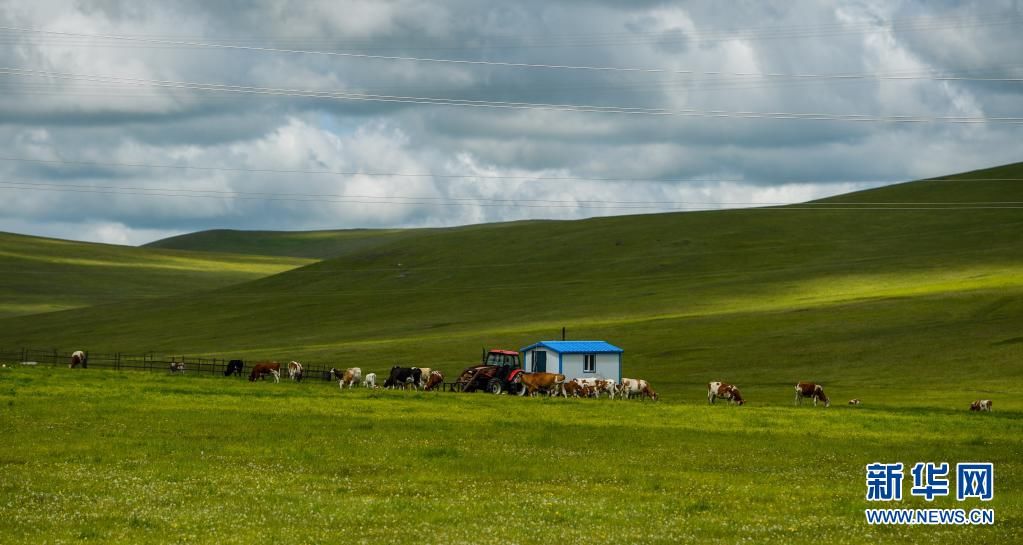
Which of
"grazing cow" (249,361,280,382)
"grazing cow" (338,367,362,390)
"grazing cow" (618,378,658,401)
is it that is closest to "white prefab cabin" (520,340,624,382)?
"grazing cow" (618,378,658,401)

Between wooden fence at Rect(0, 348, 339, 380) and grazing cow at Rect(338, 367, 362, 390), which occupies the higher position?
wooden fence at Rect(0, 348, 339, 380)

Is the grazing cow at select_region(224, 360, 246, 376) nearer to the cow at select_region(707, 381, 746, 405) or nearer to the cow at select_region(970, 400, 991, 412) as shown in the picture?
the cow at select_region(707, 381, 746, 405)

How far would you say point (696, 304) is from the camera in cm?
12381

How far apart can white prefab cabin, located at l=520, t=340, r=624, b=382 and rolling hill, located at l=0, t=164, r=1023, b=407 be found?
5.55 metres

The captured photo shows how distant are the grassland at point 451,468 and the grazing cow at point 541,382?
12.0 m

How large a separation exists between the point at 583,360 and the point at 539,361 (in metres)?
2.89

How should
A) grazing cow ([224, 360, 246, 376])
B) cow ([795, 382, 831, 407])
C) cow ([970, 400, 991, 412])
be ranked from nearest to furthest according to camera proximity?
cow ([970, 400, 991, 412]) → cow ([795, 382, 831, 407]) → grazing cow ([224, 360, 246, 376])

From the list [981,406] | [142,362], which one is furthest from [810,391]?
[142,362]

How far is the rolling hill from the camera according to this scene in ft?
276

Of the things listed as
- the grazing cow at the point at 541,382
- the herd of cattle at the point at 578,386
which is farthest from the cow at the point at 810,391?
the grazing cow at the point at 541,382

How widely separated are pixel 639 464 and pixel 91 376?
114 feet

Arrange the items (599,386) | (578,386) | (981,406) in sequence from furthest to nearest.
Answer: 1. (599,386)
2. (578,386)
3. (981,406)

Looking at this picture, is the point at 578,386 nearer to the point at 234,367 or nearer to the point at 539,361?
the point at 539,361

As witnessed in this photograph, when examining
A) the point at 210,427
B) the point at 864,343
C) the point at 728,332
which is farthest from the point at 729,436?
the point at 728,332
